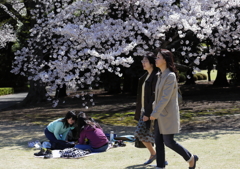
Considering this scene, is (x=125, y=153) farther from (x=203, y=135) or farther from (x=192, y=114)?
(x=192, y=114)

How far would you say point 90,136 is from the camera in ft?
24.8

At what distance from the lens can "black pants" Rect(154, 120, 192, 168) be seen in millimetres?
5281

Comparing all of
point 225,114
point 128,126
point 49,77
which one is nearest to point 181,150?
point 128,126

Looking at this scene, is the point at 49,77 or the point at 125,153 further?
the point at 49,77

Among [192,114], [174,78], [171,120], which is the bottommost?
[192,114]

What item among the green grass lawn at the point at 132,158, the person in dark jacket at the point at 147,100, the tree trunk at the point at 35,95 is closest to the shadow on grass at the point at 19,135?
the green grass lawn at the point at 132,158

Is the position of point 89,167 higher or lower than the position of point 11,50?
lower

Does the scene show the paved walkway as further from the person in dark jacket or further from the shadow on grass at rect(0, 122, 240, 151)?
the person in dark jacket

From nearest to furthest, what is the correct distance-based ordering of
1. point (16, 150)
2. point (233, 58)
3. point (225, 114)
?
point (16, 150), point (225, 114), point (233, 58)

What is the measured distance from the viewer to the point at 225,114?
13.5 m

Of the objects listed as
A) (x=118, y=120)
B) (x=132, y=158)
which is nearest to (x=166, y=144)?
(x=132, y=158)

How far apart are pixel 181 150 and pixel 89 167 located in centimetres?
168

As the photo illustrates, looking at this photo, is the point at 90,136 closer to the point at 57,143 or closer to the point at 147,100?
the point at 57,143

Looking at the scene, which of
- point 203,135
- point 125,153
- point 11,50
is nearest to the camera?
point 125,153
